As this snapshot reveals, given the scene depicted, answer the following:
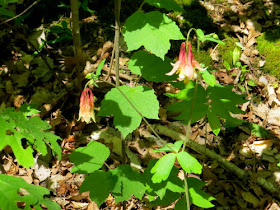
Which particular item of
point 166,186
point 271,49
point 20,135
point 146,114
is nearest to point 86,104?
point 146,114

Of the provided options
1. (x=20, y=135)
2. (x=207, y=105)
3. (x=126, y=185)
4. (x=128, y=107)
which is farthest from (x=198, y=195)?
(x=20, y=135)

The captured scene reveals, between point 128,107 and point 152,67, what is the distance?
413mm

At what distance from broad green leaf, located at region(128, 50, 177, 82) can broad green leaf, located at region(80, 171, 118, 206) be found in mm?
851

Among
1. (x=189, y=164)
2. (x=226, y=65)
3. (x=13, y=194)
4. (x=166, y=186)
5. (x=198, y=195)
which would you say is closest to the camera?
(x=13, y=194)

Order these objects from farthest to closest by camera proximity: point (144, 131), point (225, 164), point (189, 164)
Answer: point (144, 131)
point (225, 164)
point (189, 164)

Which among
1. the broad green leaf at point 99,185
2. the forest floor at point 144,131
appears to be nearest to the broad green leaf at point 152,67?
the forest floor at point 144,131

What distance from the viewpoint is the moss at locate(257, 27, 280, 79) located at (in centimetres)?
388

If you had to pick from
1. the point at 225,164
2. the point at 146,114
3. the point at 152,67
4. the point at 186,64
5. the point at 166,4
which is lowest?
the point at 225,164

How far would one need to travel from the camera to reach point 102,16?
4.00m

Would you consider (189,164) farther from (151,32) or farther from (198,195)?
(151,32)

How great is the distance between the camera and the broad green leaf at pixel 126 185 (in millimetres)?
2104

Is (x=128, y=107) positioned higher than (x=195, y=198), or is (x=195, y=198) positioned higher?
(x=128, y=107)

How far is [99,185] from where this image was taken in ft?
7.05

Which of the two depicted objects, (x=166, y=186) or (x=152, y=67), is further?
(x=152, y=67)
